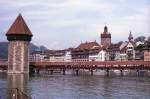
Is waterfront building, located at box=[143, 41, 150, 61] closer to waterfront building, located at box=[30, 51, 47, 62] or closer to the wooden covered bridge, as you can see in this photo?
the wooden covered bridge

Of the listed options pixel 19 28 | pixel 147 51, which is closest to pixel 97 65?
pixel 19 28

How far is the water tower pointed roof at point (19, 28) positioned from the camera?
78562 mm

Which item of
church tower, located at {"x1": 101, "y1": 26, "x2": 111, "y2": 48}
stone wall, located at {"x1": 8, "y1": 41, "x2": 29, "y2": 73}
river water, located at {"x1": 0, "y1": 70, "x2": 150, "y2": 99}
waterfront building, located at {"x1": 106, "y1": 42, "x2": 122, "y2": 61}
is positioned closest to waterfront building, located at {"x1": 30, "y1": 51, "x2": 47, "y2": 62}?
church tower, located at {"x1": 101, "y1": 26, "x2": 111, "y2": 48}

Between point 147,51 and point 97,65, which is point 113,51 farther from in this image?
point 97,65

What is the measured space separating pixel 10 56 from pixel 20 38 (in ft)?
11.2

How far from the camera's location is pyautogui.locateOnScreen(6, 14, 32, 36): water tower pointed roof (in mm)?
78562

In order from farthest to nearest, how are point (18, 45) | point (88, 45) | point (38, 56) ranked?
point (38, 56) → point (88, 45) → point (18, 45)

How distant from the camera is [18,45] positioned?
7994 centimetres

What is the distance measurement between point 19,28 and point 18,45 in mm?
2980

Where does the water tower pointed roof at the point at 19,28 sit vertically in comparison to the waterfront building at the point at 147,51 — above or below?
above

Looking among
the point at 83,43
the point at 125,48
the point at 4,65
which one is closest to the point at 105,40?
the point at 83,43

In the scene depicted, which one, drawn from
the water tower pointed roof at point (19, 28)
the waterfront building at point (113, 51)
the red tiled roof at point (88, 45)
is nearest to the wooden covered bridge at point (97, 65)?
the water tower pointed roof at point (19, 28)

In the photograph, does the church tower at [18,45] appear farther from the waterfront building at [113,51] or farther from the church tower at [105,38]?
the church tower at [105,38]

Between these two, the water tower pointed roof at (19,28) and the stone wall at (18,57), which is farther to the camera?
the stone wall at (18,57)
